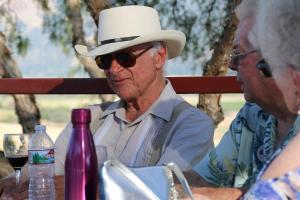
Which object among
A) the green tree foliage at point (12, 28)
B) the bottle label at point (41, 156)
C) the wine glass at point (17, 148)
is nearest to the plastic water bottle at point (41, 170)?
the bottle label at point (41, 156)

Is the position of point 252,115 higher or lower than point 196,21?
higher

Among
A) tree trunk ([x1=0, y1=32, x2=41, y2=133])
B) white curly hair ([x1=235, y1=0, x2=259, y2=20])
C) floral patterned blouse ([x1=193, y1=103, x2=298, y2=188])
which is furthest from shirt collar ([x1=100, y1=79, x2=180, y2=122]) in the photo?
tree trunk ([x1=0, y1=32, x2=41, y2=133])

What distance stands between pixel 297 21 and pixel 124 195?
525 millimetres

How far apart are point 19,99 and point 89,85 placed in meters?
3.74

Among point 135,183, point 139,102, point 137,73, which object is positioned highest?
point 135,183

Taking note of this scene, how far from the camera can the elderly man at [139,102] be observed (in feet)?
8.20

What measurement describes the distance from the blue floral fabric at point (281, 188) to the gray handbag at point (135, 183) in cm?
21

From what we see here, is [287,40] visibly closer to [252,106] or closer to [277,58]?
[277,58]

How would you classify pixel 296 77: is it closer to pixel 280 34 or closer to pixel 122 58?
pixel 280 34

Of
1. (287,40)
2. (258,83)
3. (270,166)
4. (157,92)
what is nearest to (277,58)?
(287,40)

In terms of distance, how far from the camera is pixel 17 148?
7.57 ft

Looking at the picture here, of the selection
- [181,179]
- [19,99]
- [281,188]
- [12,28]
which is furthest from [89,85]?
[12,28]

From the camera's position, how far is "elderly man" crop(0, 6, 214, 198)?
2.50 meters

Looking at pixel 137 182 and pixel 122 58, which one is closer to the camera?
pixel 137 182
